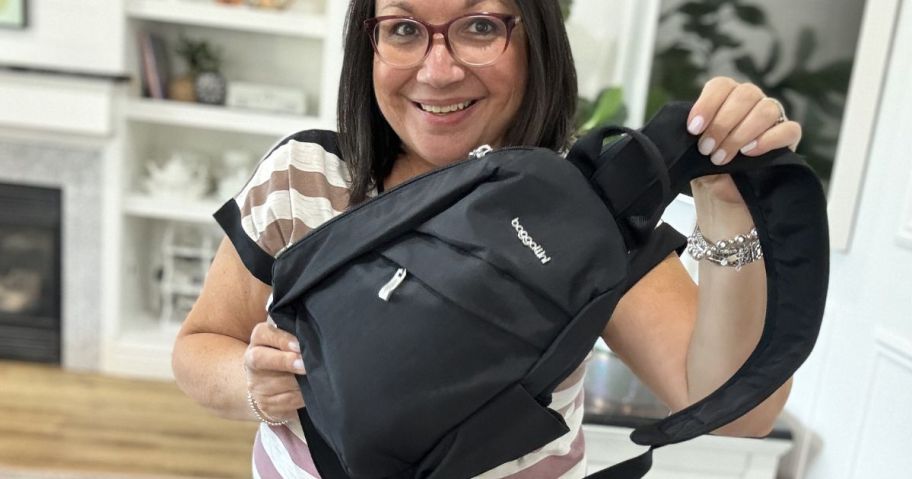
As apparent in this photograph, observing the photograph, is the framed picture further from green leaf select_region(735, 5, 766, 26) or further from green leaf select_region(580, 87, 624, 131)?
green leaf select_region(735, 5, 766, 26)

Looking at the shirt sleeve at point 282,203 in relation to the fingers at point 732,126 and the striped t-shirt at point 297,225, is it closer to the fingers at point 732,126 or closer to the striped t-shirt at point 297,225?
the striped t-shirt at point 297,225

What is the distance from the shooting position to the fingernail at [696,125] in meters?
0.49

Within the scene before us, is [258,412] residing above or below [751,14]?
below

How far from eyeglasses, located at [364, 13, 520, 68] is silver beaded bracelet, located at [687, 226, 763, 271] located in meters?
0.27

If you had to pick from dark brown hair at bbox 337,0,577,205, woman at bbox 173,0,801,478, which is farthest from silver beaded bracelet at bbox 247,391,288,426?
dark brown hair at bbox 337,0,577,205

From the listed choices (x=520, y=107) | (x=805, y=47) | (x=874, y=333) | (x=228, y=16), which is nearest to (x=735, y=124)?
(x=520, y=107)

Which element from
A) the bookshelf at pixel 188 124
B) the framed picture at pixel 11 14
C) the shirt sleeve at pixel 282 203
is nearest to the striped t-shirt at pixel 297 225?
the shirt sleeve at pixel 282 203

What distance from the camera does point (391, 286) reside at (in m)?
0.52

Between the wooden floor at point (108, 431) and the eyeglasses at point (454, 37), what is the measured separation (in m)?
1.59

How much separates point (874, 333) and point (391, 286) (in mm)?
970

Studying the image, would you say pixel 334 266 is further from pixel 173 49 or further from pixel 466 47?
pixel 173 49

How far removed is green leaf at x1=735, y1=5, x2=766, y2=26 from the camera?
139 cm

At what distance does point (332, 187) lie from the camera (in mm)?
721

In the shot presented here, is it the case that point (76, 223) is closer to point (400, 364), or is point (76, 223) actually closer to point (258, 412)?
point (258, 412)
